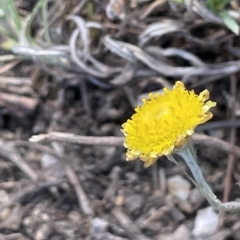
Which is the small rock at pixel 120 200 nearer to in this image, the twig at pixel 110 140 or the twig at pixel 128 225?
the twig at pixel 128 225

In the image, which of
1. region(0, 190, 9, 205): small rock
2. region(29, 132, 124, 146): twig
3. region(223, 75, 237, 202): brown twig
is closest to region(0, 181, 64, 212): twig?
region(0, 190, 9, 205): small rock

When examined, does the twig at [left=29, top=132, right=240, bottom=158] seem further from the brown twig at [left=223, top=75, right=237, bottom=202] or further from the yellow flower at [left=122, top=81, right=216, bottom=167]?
the yellow flower at [left=122, top=81, right=216, bottom=167]

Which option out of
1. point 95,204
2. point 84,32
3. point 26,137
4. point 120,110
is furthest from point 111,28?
point 95,204

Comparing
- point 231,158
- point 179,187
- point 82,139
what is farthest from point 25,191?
point 231,158

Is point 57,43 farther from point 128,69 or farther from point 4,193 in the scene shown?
point 4,193

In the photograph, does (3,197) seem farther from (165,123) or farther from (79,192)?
(165,123)

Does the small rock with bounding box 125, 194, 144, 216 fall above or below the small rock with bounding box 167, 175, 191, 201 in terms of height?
below
